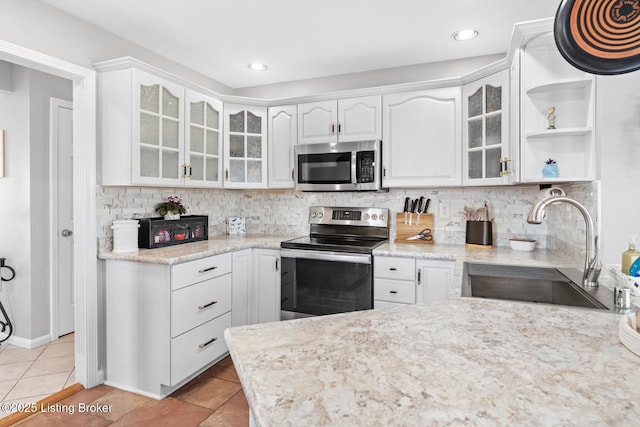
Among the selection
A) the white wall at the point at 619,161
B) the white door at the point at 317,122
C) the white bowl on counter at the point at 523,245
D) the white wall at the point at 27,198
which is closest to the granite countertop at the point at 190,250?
the white door at the point at 317,122

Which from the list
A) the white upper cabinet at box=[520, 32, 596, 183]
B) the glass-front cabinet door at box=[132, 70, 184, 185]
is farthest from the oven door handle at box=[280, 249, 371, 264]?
the white upper cabinet at box=[520, 32, 596, 183]

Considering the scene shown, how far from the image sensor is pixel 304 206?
3559 mm

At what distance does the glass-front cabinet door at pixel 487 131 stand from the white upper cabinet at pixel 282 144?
1.42 meters

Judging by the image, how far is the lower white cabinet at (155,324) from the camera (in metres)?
2.27

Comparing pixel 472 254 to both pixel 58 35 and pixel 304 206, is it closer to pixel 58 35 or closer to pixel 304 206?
pixel 304 206

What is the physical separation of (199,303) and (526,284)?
6.46 feet

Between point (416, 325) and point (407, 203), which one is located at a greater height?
point (407, 203)

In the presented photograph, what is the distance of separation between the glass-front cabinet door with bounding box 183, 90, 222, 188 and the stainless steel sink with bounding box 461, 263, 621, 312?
208 cm

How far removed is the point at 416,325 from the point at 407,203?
226 centimetres

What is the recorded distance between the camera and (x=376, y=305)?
267 cm

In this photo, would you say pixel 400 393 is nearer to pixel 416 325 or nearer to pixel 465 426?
pixel 465 426

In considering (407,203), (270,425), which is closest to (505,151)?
(407,203)

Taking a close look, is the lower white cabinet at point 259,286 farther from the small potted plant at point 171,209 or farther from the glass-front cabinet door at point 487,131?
the glass-front cabinet door at point 487,131

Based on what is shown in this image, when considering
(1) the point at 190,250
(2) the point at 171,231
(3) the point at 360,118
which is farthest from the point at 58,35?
(3) the point at 360,118
